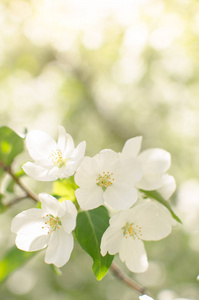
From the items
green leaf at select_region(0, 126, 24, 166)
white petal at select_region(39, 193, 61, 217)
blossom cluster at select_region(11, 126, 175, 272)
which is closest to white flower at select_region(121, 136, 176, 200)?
blossom cluster at select_region(11, 126, 175, 272)

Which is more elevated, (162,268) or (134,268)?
(134,268)

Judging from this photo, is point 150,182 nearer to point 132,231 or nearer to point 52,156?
point 132,231

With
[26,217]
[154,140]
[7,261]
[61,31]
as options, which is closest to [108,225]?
[26,217]

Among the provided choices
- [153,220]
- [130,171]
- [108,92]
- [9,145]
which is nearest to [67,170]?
[130,171]

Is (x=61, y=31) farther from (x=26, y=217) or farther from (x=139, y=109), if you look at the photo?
(x=26, y=217)

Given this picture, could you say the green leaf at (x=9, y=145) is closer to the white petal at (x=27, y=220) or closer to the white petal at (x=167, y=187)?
the white petal at (x=27, y=220)
